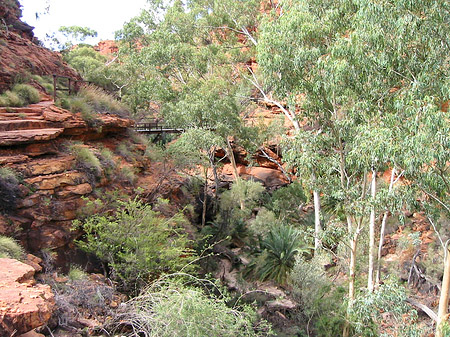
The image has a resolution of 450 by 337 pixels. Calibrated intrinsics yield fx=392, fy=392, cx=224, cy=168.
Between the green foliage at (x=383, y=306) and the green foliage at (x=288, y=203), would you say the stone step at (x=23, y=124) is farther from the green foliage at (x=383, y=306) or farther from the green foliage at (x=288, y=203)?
the green foliage at (x=288, y=203)

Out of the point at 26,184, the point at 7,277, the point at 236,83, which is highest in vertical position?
the point at 236,83

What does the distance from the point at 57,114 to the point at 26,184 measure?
9.16 ft

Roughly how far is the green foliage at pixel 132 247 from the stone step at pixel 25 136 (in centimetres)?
218

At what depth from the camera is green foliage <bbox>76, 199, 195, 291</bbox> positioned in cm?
825

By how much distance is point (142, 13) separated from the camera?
2334 centimetres

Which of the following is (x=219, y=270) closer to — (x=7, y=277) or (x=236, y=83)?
(x=7, y=277)

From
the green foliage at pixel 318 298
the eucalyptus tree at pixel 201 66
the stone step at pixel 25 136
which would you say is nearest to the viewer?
the stone step at pixel 25 136

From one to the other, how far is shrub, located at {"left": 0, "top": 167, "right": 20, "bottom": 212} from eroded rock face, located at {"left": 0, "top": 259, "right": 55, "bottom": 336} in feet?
8.62

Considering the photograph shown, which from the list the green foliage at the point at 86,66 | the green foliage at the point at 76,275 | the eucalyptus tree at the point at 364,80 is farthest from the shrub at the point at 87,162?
the green foliage at the point at 86,66

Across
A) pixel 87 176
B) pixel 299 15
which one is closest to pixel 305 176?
pixel 299 15

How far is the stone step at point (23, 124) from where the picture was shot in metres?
9.04

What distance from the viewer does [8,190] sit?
Answer: 7.88 meters

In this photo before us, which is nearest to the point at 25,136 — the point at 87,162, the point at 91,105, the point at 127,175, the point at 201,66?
the point at 87,162

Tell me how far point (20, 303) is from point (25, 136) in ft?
17.1
